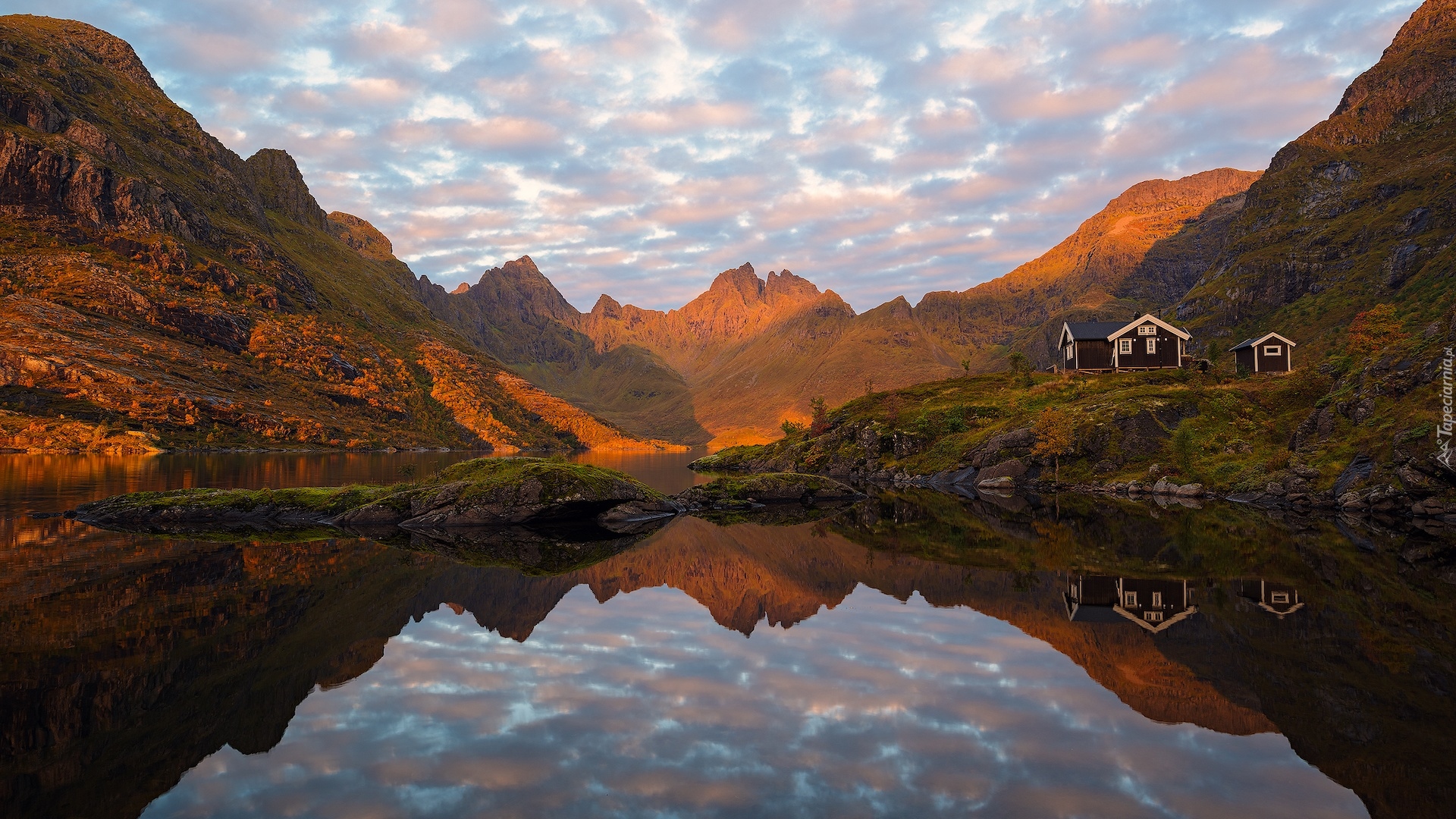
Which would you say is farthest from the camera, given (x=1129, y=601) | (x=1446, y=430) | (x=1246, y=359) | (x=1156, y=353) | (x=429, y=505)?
(x=1156, y=353)

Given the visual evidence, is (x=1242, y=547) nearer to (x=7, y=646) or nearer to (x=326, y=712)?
(x=326, y=712)

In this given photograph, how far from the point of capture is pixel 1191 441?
64938 millimetres

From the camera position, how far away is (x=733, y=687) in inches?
558

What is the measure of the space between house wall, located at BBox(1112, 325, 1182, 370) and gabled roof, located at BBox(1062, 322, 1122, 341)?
2742mm

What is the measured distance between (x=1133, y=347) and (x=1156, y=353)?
3.24m

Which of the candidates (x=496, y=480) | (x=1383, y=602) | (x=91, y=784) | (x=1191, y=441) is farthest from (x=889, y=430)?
(x=91, y=784)

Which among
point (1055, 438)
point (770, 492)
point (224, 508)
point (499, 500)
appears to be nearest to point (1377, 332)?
point (1055, 438)

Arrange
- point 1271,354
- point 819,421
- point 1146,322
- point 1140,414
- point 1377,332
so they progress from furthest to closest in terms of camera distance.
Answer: point 819,421 < point 1146,322 < point 1271,354 < point 1140,414 < point 1377,332

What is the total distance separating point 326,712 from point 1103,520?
41883 millimetres

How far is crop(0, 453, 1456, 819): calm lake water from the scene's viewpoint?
30.8ft

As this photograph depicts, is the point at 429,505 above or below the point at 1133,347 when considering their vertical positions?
below

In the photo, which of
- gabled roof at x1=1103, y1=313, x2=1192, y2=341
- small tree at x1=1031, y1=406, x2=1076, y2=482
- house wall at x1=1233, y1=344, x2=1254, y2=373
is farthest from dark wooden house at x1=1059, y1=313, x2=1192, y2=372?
small tree at x1=1031, y1=406, x2=1076, y2=482

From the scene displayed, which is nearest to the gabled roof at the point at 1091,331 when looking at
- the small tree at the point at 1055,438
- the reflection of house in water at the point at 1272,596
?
the small tree at the point at 1055,438

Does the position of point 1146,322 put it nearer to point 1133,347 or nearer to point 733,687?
point 1133,347
